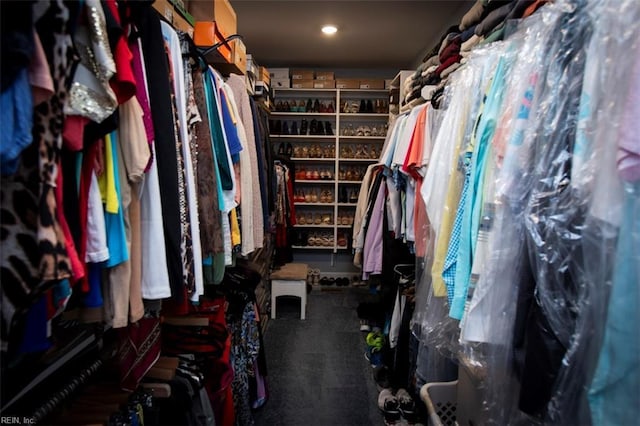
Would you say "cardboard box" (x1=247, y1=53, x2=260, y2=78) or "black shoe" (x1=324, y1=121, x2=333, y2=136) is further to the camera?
"black shoe" (x1=324, y1=121, x2=333, y2=136)

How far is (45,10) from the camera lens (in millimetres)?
518

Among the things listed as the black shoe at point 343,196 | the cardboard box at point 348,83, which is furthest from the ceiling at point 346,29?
the black shoe at point 343,196

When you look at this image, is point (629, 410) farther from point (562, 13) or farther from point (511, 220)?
point (562, 13)

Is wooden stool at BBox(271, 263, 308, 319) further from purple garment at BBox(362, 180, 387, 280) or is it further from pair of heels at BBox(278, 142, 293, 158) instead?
pair of heels at BBox(278, 142, 293, 158)

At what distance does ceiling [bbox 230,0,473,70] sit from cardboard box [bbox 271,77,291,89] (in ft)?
0.70

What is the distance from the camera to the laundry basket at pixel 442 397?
151cm

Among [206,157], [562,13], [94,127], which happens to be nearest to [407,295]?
[206,157]

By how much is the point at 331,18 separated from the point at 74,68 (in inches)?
105

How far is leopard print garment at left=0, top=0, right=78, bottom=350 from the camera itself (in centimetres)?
51

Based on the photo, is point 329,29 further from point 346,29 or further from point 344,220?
point 344,220

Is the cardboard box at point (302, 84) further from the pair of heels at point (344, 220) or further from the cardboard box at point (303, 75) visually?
the pair of heels at point (344, 220)

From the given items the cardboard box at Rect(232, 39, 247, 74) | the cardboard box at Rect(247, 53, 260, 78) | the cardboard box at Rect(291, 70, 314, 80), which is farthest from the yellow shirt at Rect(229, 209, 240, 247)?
the cardboard box at Rect(291, 70, 314, 80)

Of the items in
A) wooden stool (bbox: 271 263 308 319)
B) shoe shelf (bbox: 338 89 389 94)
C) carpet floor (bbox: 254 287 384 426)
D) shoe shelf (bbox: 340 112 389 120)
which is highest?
shoe shelf (bbox: 338 89 389 94)

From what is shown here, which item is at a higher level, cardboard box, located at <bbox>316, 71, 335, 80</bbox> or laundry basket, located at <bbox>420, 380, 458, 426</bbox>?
cardboard box, located at <bbox>316, 71, 335, 80</bbox>
